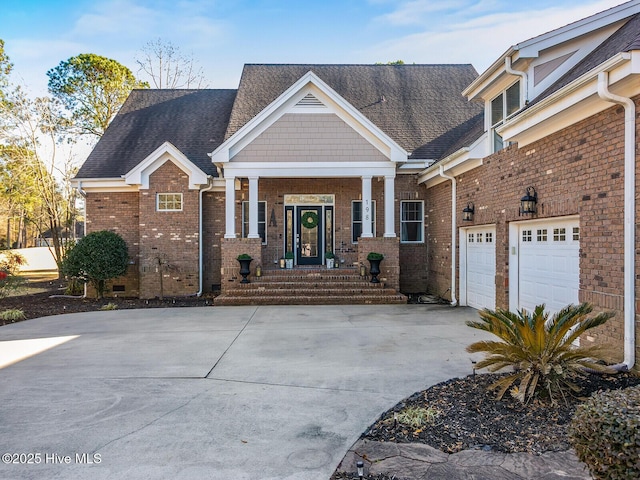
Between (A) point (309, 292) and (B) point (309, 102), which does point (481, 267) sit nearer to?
(A) point (309, 292)

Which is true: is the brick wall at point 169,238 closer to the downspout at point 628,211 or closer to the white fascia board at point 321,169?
the white fascia board at point 321,169

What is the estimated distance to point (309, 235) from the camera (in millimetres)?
14578

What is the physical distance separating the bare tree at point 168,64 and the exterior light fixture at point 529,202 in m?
23.6

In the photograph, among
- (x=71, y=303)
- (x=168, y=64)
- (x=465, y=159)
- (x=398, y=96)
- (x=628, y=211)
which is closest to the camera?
(x=628, y=211)

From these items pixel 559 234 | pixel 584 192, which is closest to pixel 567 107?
pixel 584 192

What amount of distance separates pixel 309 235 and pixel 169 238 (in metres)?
4.51

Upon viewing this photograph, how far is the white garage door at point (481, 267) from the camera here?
9914 mm

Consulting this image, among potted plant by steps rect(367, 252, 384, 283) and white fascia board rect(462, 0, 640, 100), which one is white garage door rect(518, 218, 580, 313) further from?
potted plant by steps rect(367, 252, 384, 283)

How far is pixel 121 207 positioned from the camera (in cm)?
1421

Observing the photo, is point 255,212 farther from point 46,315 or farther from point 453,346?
point 453,346

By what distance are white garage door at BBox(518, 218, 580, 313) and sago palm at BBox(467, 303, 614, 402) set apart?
7.40ft

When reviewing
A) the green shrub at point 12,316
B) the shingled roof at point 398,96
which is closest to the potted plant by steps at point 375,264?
the shingled roof at point 398,96

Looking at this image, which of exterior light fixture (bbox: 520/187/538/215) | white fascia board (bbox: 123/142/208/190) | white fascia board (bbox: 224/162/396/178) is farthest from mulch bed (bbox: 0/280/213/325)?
exterior light fixture (bbox: 520/187/538/215)

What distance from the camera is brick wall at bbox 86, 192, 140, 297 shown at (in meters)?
14.1
